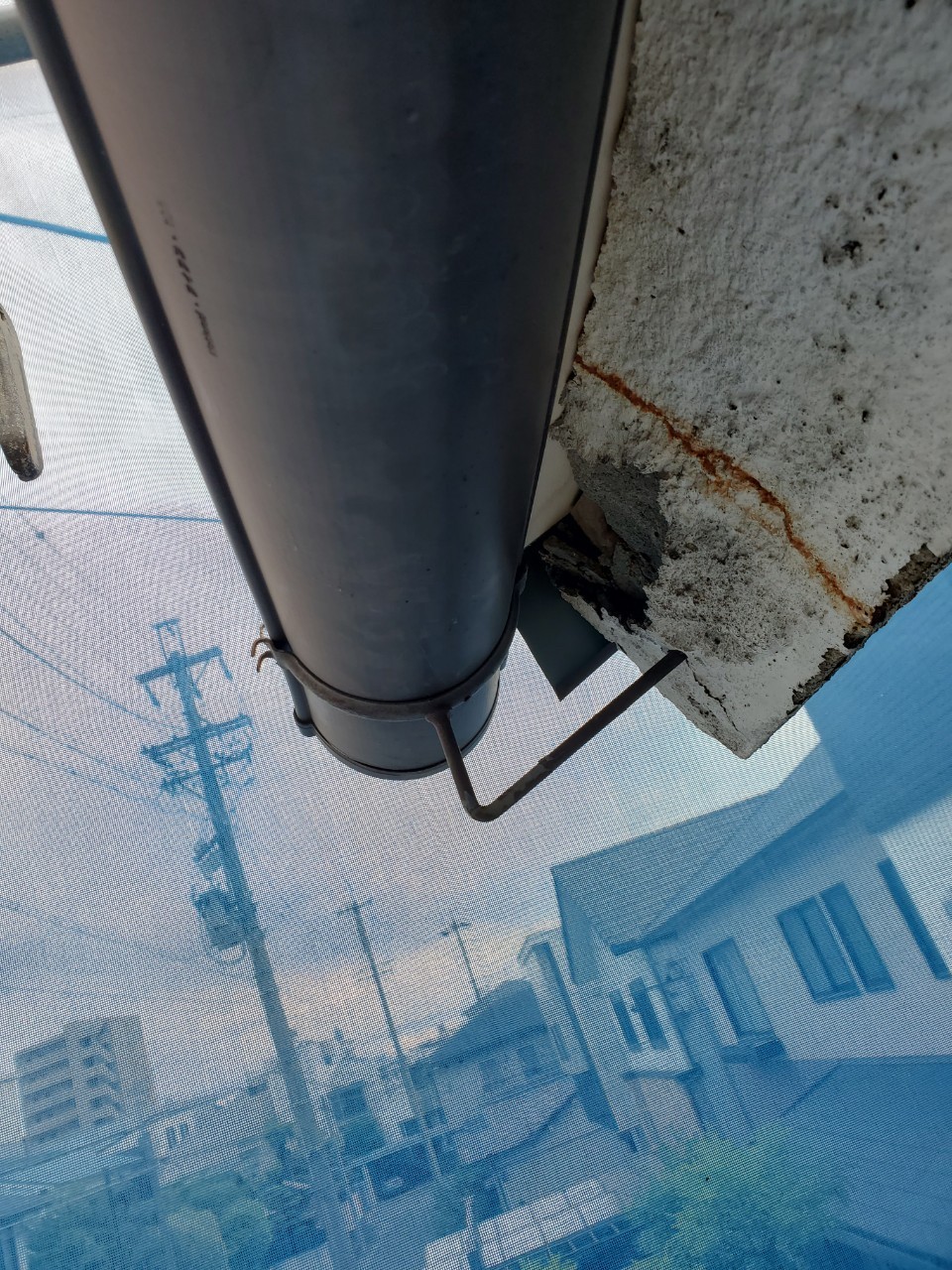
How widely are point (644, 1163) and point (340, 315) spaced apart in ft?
9.39

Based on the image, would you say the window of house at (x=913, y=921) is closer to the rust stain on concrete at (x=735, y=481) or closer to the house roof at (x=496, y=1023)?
the house roof at (x=496, y=1023)

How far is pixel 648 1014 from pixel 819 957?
0.56 metres

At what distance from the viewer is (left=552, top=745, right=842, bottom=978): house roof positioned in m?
2.57

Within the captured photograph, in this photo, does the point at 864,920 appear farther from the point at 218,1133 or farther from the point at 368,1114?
the point at 218,1133

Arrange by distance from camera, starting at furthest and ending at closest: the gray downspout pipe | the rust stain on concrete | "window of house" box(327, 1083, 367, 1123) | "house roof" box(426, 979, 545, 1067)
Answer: "house roof" box(426, 979, 545, 1067) → "window of house" box(327, 1083, 367, 1123) → the rust stain on concrete → the gray downspout pipe

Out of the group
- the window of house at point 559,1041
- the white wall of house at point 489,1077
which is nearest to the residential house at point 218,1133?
the white wall of house at point 489,1077

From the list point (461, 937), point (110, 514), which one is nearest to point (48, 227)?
point (110, 514)

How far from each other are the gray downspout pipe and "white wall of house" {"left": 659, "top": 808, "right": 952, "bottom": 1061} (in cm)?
242

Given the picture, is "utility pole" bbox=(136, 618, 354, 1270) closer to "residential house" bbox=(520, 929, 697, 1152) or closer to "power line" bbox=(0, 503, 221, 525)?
"power line" bbox=(0, 503, 221, 525)

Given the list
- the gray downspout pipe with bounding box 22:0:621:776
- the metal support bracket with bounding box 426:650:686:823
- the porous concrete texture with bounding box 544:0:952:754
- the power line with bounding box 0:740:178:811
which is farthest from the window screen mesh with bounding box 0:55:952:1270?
the gray downspout pipe with bounding box 22:0:621:776

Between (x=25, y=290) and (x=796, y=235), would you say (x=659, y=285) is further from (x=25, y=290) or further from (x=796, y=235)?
(x=25, y=290)

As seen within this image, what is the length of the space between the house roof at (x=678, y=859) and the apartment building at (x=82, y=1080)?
1.30 metres

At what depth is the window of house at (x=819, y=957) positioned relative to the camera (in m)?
2.53

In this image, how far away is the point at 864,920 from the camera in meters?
2.54
